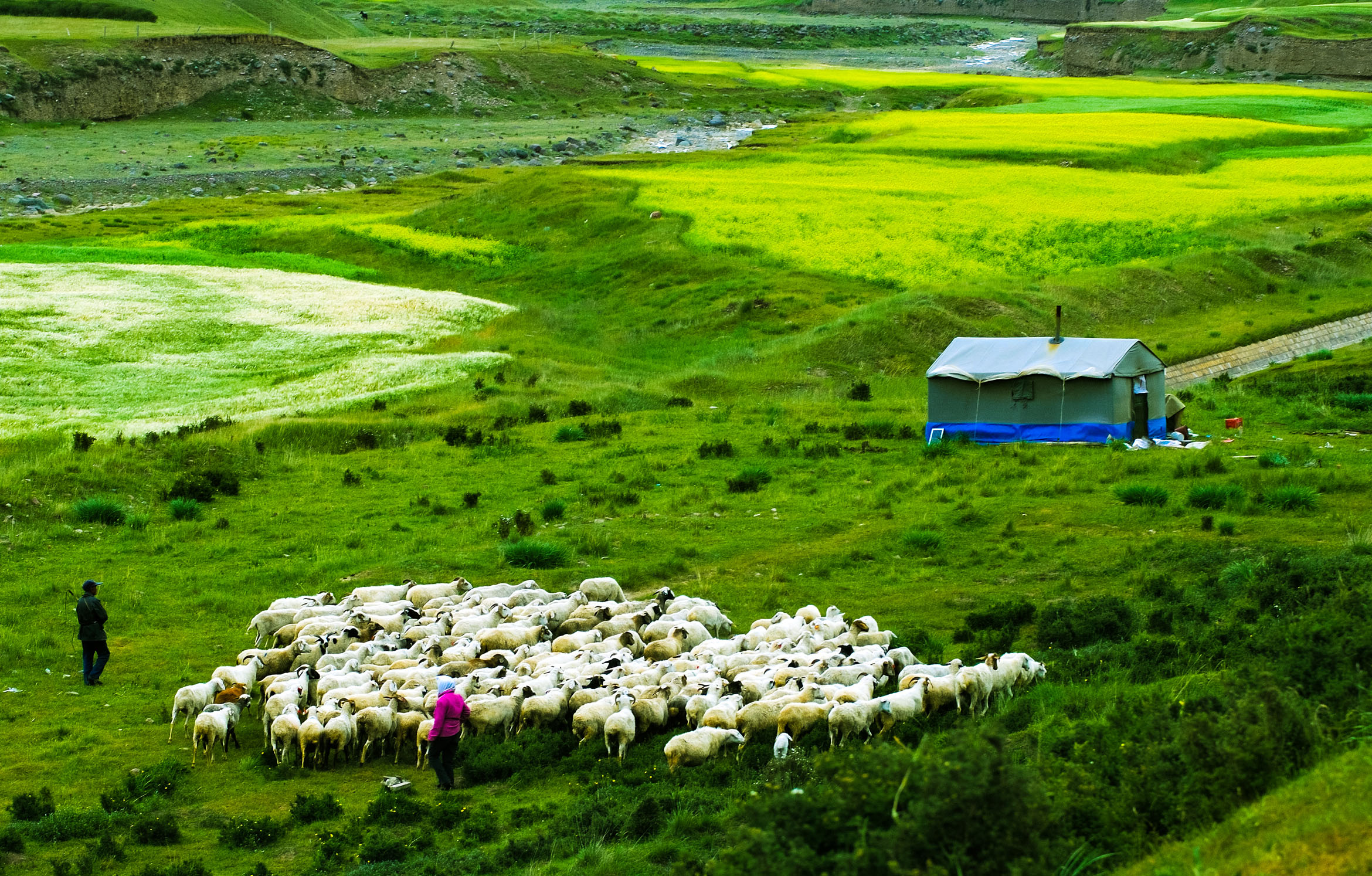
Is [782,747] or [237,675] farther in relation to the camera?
[237,675]

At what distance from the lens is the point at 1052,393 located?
32500mm

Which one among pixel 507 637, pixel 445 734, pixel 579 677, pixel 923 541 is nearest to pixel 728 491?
pixel 923 541

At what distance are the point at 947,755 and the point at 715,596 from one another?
1312cm

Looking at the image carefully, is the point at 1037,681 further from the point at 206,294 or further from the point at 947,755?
the point at 206,294

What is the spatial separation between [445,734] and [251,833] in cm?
230

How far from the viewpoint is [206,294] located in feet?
177

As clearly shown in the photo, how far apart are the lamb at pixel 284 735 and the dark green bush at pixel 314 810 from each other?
1487 mm

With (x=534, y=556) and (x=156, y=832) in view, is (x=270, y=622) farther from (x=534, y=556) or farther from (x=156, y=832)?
(x=156, y=832)

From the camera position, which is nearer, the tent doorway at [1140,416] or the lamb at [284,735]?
the lamb at [284,735]

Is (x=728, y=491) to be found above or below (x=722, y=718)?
below

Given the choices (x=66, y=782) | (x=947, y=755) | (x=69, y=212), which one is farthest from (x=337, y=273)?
(x=947, y=755)

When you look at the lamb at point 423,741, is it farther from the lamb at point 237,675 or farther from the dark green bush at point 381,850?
the lamb at point 237,675

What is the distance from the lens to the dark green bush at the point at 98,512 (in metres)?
26.6

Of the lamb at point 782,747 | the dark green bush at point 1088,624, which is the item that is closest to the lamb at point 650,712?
the lamb at point 782,747
